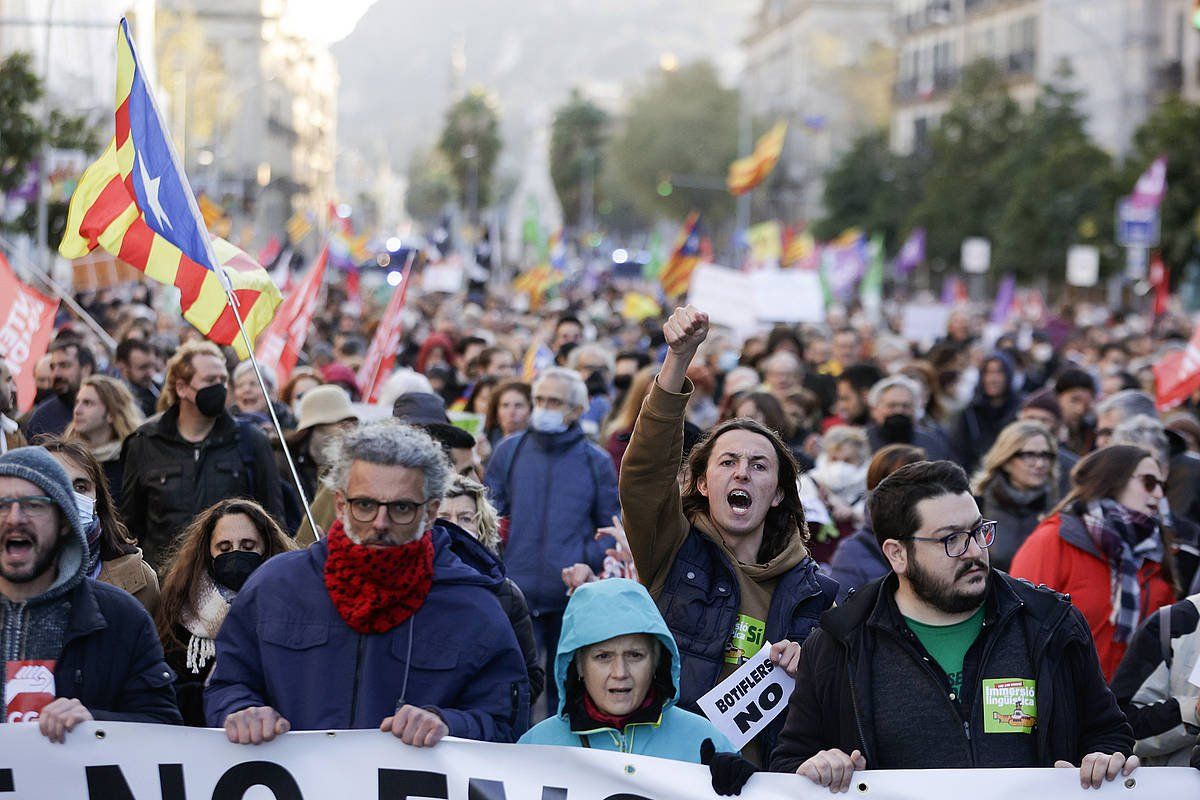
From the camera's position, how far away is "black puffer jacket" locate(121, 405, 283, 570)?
7.58m

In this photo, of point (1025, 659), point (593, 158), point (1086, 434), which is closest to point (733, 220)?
point (593, 158)

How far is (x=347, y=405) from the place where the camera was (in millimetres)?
8797

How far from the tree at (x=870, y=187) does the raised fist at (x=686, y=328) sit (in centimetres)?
5413

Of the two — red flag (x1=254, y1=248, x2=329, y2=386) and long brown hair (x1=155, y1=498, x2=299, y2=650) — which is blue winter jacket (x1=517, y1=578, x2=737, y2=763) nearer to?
long brown hair (x1=155, y1=498, x2=299, y2=650)

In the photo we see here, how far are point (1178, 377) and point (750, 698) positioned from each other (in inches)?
333

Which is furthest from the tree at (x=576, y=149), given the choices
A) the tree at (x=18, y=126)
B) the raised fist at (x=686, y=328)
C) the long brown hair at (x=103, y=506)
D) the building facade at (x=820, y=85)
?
the raised fist at (x=686, y=328)

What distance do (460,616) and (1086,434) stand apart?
797 centimetres

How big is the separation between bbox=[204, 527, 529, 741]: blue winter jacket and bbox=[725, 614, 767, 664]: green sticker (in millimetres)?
897

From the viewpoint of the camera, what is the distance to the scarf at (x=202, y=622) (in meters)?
5.53

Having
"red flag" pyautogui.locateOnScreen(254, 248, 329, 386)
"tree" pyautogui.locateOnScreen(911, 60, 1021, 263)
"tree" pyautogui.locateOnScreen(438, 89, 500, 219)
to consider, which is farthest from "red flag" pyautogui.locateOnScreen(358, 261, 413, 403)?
"tree" pyautogui.locateOnScreen(438, 89, 500, 219)

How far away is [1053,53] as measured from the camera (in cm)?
5916

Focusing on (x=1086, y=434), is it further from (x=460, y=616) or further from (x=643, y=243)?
(x=643, y=243)

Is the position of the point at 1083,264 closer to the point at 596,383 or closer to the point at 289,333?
the point at 596,383

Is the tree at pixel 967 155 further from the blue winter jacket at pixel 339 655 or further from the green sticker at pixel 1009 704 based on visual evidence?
the blue winter jacket at pixel 339 655
